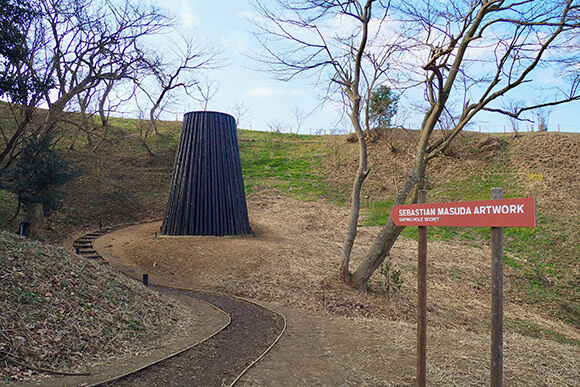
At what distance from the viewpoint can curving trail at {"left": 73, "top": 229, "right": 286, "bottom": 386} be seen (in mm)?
3907

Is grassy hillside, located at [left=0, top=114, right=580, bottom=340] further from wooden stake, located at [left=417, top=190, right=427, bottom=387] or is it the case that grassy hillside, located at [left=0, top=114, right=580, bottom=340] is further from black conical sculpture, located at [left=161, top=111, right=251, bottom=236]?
wooden stake, located at [left=417, top=190, right=427, bottom=387]

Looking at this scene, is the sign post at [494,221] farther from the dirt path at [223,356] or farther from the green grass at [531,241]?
the green grass at [531,241]

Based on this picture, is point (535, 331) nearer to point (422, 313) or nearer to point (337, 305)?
point (337, 305)

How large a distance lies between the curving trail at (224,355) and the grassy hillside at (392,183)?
235 inches

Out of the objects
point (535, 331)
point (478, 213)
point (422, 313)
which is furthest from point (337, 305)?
point (478, 213)

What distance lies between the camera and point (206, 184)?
12078mm

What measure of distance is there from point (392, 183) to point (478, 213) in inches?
741

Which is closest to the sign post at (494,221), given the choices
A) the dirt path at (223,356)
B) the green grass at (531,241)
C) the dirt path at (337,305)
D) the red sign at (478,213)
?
the red sign at (478,213)

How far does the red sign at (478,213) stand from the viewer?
104 inches

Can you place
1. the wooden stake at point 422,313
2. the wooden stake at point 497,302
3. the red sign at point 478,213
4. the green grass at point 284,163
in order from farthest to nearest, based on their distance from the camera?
the green grass at point 284,163 < the wooden stake at point 422,313 < the wooden stake at point 497,302 < the red sign at point 478,213

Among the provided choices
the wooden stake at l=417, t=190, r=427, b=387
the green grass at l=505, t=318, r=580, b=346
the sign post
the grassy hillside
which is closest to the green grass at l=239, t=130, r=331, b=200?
the grassy hillside

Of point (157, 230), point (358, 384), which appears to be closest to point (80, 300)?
point (358, 384)

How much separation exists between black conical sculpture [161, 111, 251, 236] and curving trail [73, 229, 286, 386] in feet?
15.6

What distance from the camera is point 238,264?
383 inches
